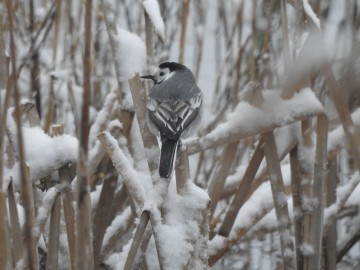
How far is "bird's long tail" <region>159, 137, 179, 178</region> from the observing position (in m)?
2.00

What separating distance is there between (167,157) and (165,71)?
0.95 meters

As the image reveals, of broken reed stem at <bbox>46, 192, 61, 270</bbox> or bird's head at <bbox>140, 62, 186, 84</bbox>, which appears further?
bird's head at <bbox>140, 62, 186, 84</bbox>

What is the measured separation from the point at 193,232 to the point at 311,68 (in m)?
0.64

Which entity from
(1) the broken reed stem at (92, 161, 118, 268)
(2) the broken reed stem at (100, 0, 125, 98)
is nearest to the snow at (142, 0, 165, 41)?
(2) the broken reed stem at (100, 0, 125, 98)

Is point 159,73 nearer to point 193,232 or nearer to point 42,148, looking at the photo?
point 42,148

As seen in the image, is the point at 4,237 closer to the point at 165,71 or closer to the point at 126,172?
the point at 126,172

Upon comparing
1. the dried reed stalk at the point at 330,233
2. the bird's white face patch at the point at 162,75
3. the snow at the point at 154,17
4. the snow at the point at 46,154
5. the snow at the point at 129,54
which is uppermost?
the snow at the point at 154,17

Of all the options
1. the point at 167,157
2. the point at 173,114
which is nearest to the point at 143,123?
the point at 167,157

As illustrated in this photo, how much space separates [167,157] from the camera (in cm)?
209

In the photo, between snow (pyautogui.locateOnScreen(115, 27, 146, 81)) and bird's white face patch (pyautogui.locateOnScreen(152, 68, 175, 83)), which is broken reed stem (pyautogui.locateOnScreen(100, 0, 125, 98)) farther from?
bird's white face patch (pyautogui.locateOnScreen(152, 68, 175, 83))

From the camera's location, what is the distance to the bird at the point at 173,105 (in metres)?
2.51

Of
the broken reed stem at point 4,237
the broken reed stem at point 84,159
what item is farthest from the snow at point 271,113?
the broken reed stem at point 84,159

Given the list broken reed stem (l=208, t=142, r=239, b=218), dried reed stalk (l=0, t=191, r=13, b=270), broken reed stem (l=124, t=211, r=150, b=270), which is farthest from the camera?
broken reed stem (l=208, t=142, r=239, b=218)

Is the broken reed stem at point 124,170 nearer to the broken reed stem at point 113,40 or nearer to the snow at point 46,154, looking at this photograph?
the snow at point 46,154
